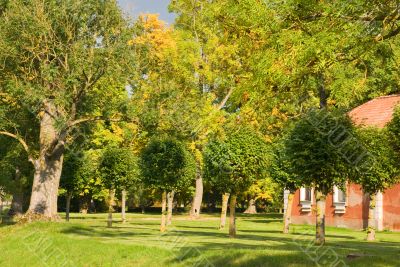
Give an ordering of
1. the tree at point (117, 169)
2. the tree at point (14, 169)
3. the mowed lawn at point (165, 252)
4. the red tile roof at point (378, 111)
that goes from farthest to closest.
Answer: the tree at point (14, 169) < the red tile roof at point (378, 111) < the tree at point (117, 169) < the mowed lawn at point (165, 252)

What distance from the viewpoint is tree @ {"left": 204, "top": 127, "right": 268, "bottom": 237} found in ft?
88.6

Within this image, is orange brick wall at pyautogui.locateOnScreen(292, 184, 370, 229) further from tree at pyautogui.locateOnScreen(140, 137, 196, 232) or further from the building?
tree at pyautogui.locateOnScreen(140, 137, 196, 232)

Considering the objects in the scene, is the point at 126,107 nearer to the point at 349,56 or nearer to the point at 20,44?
the point at 20,44

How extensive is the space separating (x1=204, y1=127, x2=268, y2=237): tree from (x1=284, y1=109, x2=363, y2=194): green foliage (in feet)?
14.7

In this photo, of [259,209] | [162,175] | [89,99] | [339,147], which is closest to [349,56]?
[339,147]

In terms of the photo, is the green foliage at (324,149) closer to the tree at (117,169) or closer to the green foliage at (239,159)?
the green foliage at (239,159)

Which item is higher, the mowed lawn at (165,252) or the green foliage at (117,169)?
the green foliage at (117,169)

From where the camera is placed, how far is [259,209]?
296ft

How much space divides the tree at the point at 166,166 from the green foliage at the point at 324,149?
431 inches

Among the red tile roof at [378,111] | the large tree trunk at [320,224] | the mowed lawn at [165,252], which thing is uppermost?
the red tile roof at [378,111]

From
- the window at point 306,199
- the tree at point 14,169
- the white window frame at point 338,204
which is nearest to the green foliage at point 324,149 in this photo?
the white window frame at point 338,204

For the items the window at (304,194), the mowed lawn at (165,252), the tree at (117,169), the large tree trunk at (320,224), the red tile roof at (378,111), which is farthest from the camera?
the window at (304,194)

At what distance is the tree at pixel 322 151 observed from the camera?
21.8 metres

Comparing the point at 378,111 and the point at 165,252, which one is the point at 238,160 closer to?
the point at 165,252
